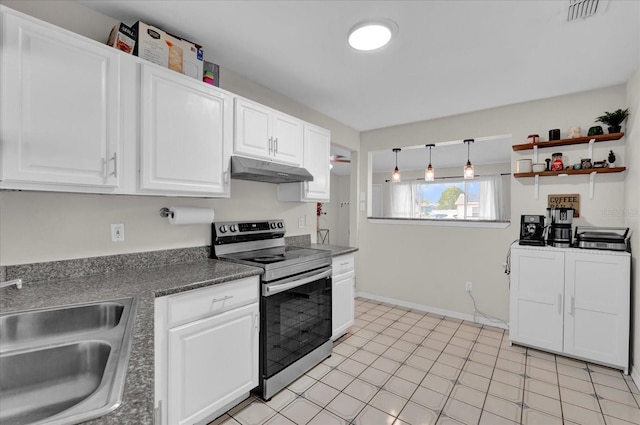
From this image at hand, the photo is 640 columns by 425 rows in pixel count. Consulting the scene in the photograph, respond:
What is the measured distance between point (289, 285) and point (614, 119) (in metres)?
3.10

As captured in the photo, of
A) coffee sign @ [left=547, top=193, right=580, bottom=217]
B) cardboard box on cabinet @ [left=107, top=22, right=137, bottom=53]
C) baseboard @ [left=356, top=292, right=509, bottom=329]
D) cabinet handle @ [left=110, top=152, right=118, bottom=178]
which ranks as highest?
cardboard box on cabinet @ [left=107, top=22, right=137, bottom=53]

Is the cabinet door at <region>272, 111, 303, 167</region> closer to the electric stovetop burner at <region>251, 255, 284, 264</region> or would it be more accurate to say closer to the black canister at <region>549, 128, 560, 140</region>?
the electric stovetop burner at <region>251, 255, 284, 264</region>

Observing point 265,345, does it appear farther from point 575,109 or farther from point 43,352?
point 575,109

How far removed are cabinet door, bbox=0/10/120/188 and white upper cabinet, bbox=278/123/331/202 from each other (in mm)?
1543

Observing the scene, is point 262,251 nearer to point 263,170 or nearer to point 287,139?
point 263,170

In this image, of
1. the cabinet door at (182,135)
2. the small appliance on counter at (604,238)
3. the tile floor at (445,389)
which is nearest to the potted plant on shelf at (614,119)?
the small appliance on counter at (604,238)

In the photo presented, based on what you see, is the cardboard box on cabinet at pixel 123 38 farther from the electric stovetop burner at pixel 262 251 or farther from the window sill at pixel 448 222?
the window sill at pixel 448 222

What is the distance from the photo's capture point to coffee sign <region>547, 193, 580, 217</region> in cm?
281

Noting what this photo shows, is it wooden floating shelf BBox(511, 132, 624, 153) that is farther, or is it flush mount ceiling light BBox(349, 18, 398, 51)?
wooden floating shelf BBox(511, 132, 624, 153)

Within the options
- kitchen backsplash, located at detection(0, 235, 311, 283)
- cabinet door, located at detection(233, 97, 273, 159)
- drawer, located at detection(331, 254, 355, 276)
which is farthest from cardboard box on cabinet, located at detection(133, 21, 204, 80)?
drawer, located at detection(331, 254, 355, 276)

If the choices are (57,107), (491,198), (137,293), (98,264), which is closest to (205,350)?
(137,293)

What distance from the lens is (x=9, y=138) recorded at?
4.04 feet

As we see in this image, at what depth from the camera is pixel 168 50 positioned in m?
1.82

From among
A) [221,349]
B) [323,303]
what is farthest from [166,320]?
[323,303]
